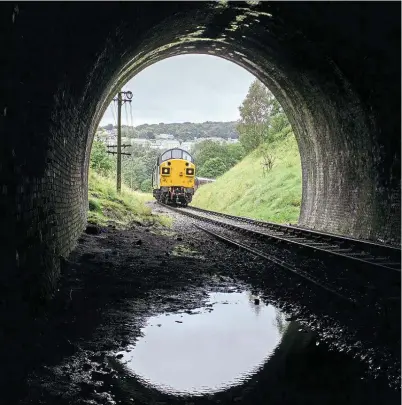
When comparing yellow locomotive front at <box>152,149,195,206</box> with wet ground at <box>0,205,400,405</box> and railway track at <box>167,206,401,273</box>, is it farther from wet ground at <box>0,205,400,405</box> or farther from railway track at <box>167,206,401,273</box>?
wet ground at <box>0,205,400,405</box>

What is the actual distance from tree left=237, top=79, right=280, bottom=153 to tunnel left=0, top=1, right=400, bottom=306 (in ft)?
126

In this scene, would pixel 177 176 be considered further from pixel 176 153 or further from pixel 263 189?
pixel 263 189

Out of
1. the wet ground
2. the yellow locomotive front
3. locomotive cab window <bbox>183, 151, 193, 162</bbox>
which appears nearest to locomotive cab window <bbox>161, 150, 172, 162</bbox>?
the yellow locomotive front

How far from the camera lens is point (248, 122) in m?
57.7

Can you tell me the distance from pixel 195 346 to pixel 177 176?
2958 centimetres

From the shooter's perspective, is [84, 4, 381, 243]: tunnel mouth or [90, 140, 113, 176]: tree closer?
[84, 4, 381, 243]: tunnel mouth

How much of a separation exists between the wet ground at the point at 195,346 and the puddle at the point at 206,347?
11 millimetres

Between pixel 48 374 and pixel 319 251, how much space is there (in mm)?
7287

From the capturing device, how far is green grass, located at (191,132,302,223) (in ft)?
90.0

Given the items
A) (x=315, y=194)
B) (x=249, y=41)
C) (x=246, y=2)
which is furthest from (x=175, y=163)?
(x=246, y=2)

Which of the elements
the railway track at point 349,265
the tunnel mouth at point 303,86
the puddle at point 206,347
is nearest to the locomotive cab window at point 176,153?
the tunnel mouth at point 303,86

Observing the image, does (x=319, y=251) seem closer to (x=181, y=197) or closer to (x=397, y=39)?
(x=397, y=39)

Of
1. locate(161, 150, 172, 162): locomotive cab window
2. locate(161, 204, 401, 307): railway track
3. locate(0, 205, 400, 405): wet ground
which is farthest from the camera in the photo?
locate(161, 150, 172, 162): locomotive cab window

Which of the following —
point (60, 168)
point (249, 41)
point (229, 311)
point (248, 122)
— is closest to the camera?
point (229, 311)
